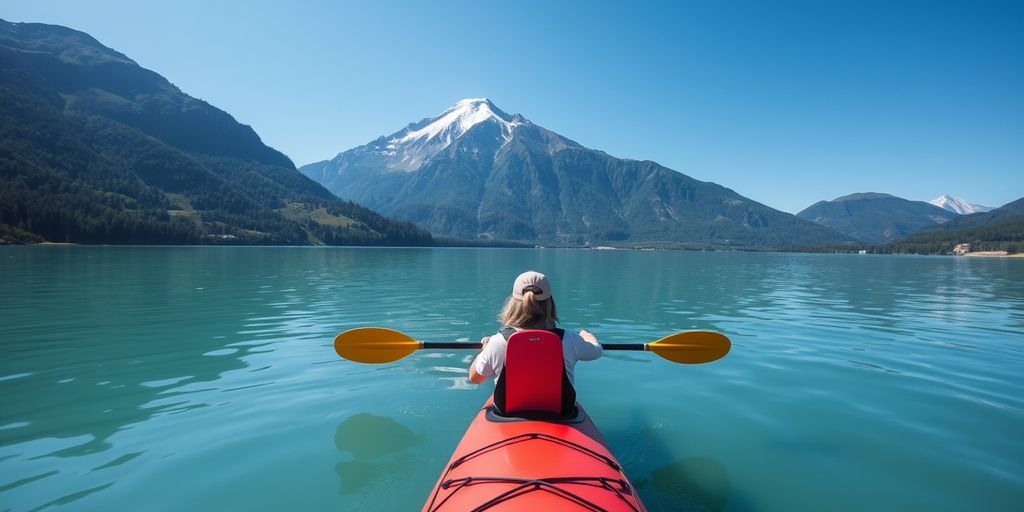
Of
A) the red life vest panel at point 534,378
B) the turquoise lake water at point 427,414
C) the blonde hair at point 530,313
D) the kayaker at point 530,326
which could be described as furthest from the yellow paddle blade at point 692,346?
the blonde hair at point 530,313

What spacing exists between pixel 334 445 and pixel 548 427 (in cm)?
472

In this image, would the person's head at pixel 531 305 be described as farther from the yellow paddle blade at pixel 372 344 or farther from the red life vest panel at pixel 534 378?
the yellow paddle blade at pixel 372 344

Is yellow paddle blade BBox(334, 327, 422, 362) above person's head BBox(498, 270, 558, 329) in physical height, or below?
below

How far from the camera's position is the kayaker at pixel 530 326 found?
5.99 meters

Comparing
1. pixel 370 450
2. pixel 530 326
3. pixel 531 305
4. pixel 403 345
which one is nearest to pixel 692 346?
pixel 530 326

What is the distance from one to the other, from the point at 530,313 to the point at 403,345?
4.68m

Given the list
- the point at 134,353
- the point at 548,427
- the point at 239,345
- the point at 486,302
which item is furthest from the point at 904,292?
the point at 134,353

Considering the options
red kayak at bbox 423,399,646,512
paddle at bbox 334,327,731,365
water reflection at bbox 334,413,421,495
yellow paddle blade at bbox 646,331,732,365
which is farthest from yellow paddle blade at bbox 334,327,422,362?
yellow paddle blade at bbox 646,331,732,365

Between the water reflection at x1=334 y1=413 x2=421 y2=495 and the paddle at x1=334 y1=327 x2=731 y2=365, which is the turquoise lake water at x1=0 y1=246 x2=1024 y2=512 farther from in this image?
the paddle at x1=334 y1=327 x2=731 y2=365

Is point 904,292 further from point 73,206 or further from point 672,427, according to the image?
point 73,206

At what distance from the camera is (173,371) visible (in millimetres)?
12109

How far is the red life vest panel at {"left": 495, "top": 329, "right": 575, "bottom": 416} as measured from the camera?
5.59 meters

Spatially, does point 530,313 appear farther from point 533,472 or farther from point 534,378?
point 533,472

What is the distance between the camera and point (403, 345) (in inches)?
382
